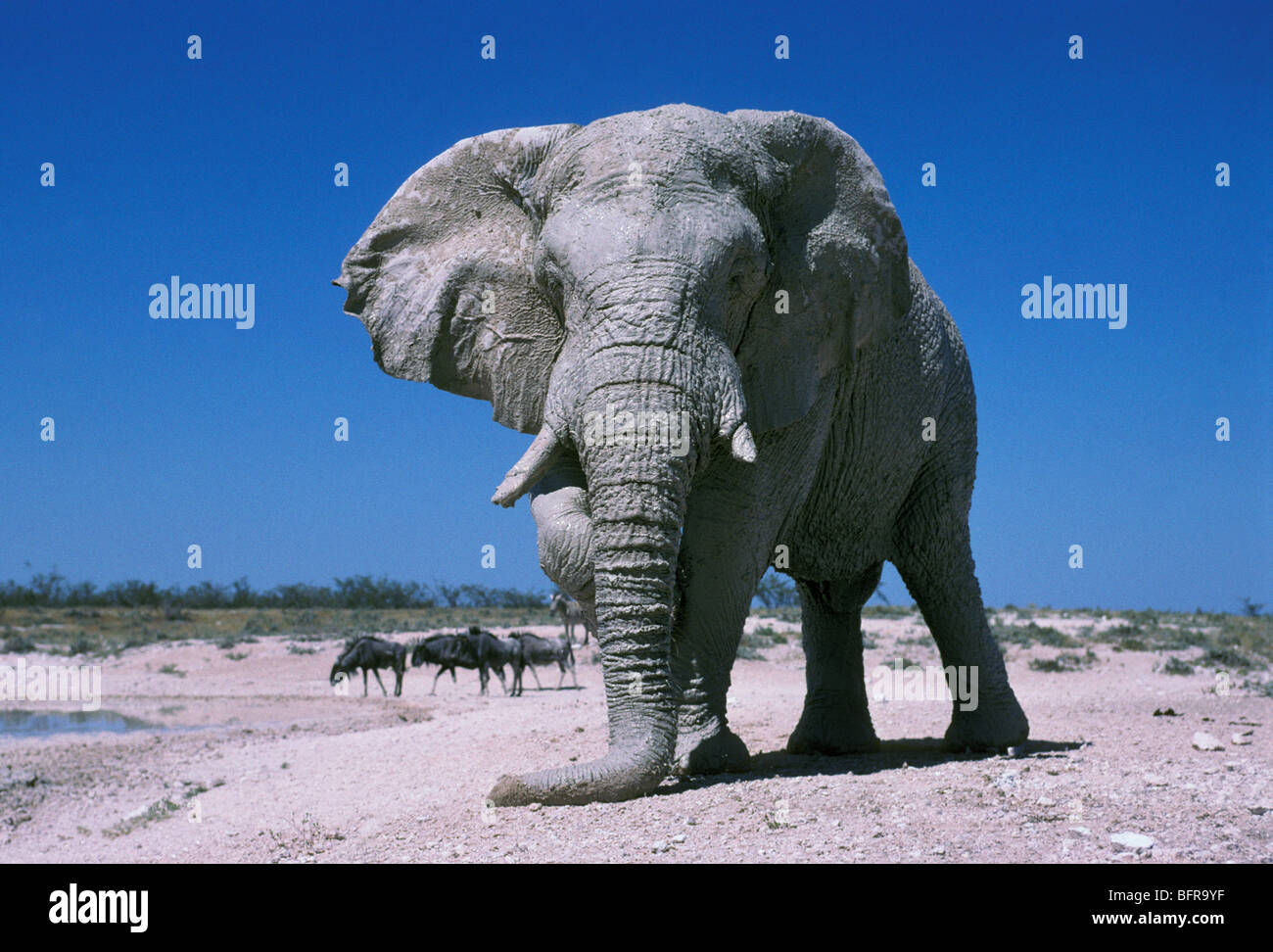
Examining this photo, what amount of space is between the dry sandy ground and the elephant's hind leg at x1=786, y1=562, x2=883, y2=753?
1.18ft

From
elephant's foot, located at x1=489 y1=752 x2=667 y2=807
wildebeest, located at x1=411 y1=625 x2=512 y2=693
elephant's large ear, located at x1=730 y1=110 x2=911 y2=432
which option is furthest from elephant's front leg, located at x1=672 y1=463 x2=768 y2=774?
wildebeest, located at x1=411 y1=625 x2=512 y2=693

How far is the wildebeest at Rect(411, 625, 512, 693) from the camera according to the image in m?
21.5

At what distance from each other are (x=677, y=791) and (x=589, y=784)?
55 cm

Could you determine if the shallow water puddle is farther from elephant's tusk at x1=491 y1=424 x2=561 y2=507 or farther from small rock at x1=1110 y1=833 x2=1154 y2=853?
small rock at x1=1110 y1=833 x2=1154 y2=853

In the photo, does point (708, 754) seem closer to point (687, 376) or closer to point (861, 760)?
point (861, 760)

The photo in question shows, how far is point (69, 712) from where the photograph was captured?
19062 mm

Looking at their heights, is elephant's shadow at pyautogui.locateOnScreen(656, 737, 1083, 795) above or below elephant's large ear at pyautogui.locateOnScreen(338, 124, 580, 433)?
below

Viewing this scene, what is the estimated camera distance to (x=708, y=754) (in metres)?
6.86

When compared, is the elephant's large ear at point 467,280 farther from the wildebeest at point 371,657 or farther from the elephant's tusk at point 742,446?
the wildebeest at point 371,657

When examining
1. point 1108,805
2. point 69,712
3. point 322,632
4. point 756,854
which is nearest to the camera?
point 756,854

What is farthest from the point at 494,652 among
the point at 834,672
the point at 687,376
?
the point at 687,376
